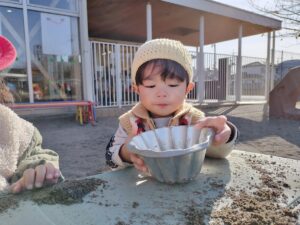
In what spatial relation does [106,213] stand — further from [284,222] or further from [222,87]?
[222,87]

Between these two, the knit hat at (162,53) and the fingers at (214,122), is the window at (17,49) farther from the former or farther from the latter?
the fingers at (214,122)

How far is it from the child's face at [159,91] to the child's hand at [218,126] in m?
0.15

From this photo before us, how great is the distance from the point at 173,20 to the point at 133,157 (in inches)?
335

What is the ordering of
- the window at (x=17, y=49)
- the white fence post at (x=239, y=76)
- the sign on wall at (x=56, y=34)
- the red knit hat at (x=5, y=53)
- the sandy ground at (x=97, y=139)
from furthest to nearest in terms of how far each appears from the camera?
the white fence post at (x=239, y=76), the sign on wall at (x=56, y=34), the window at (x=17, y=49), the sandy ground at (x=97, y=139), the red knit hat at (x=5, y=53)

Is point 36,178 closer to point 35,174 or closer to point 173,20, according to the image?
point 35,174

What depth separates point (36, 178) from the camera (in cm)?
77

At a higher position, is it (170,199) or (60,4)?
(60,4)

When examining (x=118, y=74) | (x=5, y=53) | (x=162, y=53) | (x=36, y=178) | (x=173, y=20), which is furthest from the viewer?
(x=173, y=20)

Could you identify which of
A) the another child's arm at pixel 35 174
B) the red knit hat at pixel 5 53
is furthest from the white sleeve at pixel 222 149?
the red knit hat at pixel 5 53

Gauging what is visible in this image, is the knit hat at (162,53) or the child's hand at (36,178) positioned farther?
the knit hat at (162,53)

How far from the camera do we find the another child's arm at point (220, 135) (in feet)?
3.01

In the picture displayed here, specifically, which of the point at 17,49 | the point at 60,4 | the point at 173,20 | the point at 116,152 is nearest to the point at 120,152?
the point at 116,152

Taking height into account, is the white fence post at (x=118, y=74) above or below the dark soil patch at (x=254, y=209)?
above

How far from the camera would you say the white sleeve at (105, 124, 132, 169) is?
41.7 inches
